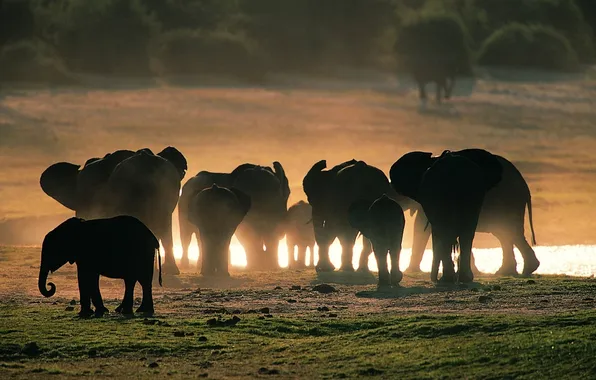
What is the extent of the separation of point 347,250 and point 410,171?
29.0ft

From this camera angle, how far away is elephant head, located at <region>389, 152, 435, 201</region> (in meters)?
45.7

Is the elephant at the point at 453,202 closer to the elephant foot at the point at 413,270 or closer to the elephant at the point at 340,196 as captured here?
the elephant at the point at 340,196

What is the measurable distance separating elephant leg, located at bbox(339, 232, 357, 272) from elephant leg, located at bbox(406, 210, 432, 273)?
7.74 feet

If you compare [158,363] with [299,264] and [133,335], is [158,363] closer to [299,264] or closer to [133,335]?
[133,335]

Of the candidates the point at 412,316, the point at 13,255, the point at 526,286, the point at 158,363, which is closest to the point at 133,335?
the point at 158,363

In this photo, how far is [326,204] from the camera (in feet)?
177

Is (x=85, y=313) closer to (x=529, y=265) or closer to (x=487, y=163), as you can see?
(x=487, y=163)

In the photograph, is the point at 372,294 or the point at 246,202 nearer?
the point at 372,294

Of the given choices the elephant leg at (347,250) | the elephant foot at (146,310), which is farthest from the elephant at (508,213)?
the elephant foot at (146,310)

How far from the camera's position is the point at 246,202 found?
171 ft

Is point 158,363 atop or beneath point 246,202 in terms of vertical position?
beneath

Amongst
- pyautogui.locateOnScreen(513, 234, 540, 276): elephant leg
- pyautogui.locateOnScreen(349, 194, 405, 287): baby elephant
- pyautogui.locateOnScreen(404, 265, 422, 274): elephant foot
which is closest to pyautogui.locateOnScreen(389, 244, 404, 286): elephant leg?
pyautogui.locateOnScreen(349, 194, 405, 287): baby elephant

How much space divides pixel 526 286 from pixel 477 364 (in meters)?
16.0

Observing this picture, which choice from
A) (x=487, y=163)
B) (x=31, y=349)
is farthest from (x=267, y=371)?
(x=487, y=163)
